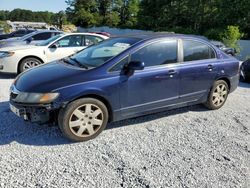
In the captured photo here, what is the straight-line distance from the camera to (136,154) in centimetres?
385

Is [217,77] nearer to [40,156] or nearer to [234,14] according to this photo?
[40,156]

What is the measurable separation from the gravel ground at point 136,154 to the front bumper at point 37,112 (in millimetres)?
341

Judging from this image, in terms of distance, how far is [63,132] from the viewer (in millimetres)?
4059

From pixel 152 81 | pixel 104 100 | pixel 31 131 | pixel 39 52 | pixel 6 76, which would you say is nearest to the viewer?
pixel 104 100

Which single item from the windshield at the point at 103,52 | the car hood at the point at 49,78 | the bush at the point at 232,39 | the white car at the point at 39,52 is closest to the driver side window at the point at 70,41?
the white car at the point at 39,52

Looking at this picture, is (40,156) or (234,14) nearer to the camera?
(40,156)

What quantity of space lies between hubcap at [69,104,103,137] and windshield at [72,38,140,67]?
68 centimetres

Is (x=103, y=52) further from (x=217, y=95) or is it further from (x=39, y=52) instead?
(x=39, y=52)

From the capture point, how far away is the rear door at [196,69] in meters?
5.04

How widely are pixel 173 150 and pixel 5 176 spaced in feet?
6.79

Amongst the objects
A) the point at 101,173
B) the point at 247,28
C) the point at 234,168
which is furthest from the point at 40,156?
the point at 247,28

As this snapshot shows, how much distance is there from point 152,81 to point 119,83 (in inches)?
23.1

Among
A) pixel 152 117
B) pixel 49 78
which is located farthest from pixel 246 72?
pixel 49 78

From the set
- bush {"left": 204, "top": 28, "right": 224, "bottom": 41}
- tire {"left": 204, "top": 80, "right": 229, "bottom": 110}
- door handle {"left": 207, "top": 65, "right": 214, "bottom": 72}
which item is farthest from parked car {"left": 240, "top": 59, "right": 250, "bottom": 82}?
bush {"left": 204, "top": 28, "right": 224, "bottom": 41}
